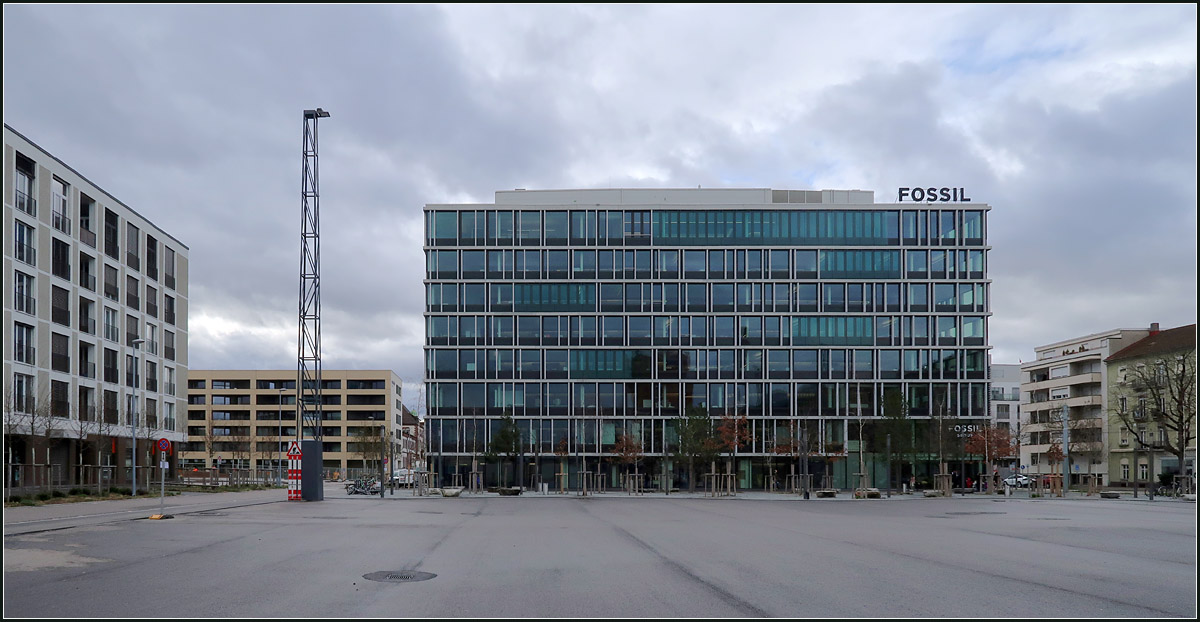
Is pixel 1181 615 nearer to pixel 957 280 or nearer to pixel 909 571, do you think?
pixel 909 571

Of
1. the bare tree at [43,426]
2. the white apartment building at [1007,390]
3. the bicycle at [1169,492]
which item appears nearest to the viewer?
the bare tree at [43,426]

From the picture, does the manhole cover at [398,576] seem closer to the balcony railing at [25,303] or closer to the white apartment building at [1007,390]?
the balcony railing at [25,303]

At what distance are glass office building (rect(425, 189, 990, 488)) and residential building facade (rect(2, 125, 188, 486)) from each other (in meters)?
20.9

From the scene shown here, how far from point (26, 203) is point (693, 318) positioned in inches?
1964

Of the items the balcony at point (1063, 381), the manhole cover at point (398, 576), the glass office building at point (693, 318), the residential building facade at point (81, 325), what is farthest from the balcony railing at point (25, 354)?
the balcony at point (1063, 381)

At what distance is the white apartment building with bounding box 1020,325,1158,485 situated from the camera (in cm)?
9962

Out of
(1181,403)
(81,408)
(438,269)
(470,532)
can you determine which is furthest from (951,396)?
(470,532)

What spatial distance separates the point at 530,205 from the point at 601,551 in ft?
234

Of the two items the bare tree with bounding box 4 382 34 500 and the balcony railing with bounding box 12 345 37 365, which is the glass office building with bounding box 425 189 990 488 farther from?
the bare tree with bounding box 4 382 34 500

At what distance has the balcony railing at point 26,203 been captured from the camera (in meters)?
57.3

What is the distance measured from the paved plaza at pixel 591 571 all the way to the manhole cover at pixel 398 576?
3 cm

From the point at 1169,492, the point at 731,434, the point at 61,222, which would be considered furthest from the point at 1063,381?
the point at 61,222

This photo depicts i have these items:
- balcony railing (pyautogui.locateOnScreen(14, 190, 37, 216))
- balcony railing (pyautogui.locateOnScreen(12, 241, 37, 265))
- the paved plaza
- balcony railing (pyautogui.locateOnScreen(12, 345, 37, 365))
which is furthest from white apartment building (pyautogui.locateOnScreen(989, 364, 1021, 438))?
the paved plaza

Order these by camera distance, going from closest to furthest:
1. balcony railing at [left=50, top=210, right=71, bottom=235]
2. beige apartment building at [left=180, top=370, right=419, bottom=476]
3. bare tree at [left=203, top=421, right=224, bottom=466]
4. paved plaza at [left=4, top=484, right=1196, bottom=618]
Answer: paved plaza at [left=4, top=484, right=1196, bottom=618], balcony railing at [left=50, top=210, right=71, bottom=235], bare tree at [left=203, top=421, right=224, bottom=466], beige apartment building at [left=180, top=370, right=419, bottom=476]
